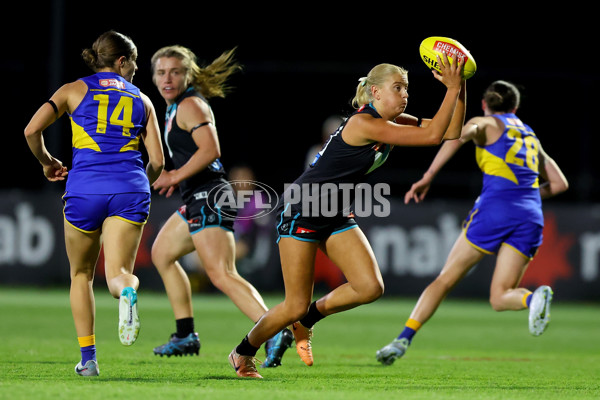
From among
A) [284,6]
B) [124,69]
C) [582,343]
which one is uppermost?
[284,6]

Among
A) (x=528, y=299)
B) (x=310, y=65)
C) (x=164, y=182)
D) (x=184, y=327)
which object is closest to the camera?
(x=164, y=182)

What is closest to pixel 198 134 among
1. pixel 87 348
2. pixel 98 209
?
pixel 98 209

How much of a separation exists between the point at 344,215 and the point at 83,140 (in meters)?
1.72

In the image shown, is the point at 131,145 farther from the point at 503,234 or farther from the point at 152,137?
the point at 503,234

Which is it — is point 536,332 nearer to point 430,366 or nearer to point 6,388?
point 430,366

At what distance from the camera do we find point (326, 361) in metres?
7.14

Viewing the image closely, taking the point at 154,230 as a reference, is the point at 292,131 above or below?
above

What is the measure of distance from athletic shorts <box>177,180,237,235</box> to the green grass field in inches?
40.9

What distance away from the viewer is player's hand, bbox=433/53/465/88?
17.7ft

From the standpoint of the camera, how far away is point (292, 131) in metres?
20.2

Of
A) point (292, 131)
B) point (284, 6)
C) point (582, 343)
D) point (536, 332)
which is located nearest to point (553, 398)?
point (536, 332)

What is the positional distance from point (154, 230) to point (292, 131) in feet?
19.8

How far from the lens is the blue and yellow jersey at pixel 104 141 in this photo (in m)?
5.60

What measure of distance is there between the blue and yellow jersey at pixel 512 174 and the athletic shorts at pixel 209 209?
2.03 metres
